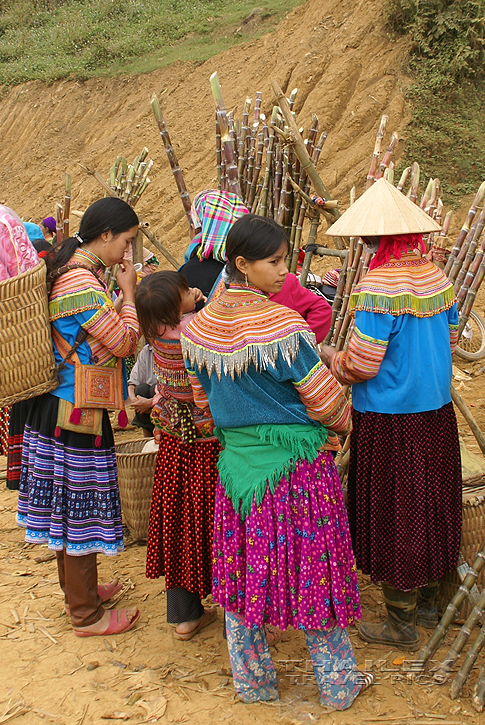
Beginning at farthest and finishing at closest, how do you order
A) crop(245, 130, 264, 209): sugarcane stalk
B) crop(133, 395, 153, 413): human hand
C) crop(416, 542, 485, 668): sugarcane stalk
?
1. crop(245, 130, 264, 209): sugarcane stalk
2. crop(133, 395, 153, 413): human hand
3. crop(416, 542, 485, 668): sugarcane stalk

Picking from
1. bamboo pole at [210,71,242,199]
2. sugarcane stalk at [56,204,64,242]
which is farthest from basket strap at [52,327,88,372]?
sugarcane stalk at [56,204,64,242]

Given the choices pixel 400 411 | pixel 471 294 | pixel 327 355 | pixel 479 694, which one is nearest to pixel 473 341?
pixel 471 294

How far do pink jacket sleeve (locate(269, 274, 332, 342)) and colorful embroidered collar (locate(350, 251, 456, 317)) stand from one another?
9.7 inches

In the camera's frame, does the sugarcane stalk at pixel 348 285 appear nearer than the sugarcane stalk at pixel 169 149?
Yes

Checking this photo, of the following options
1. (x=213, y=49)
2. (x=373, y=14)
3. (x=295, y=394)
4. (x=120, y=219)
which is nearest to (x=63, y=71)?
(x=213, y=49)

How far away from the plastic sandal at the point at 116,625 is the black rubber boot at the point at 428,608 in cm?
138

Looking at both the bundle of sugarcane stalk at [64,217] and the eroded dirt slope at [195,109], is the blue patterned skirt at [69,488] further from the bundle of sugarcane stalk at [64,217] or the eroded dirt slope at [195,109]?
the eroded dirt slope at [195,109]

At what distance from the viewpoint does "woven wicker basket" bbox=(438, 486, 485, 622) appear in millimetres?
3001

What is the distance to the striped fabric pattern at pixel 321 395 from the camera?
224cm

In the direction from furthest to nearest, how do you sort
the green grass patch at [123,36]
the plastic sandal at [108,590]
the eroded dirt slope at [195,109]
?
the green grass patch at [123,36]
the eroded dirt slope at [195,109]
the plastic sandal at [108,590]

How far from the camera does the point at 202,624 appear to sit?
3133 millimetres

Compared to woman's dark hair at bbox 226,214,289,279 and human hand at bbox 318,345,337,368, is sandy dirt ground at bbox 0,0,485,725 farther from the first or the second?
woman's dark hair at bbox 226,214,289,279

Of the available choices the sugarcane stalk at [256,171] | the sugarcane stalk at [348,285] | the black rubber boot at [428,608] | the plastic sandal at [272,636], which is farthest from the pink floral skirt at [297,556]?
the sugarcane stalk at [256,171]

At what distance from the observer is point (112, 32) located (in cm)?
1762
